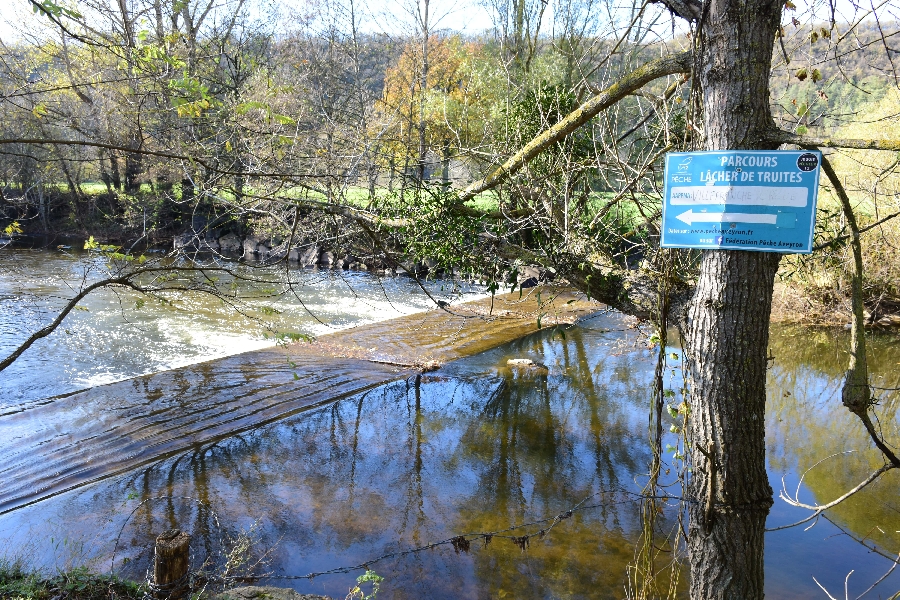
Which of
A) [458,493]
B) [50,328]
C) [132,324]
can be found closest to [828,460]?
[458,493]

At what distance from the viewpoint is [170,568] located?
3857 mm

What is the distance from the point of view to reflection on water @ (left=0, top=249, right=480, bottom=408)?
30.4 feet

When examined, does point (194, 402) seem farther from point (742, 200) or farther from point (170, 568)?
point (742, 200)

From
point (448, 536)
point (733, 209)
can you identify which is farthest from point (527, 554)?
point (733, 209)

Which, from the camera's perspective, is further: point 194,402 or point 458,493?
point 194,402

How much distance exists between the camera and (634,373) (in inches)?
385

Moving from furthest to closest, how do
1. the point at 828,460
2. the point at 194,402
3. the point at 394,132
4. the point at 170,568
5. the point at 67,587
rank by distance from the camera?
the point at 394,132 → the point at 194,402 → the point at 828,460 → the point at 170,568 → the point at 67,587

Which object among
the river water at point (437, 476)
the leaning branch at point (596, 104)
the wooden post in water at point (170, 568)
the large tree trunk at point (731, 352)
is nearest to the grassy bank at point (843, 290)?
the river water at point (437, 476)

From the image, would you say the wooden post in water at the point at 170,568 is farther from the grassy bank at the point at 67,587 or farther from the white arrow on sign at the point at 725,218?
the white arrow on sign at the point at 725,218

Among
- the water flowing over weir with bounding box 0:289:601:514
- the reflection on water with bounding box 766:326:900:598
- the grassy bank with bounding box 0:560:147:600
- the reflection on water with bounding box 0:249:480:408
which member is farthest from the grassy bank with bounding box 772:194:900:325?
the grassy bank with bounding box 0:560:147:600

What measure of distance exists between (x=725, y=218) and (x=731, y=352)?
1.91 ft

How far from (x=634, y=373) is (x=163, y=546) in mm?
7475

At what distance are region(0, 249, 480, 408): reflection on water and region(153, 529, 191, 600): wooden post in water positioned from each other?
11.2 ft

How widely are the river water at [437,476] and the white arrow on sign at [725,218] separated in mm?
1974
